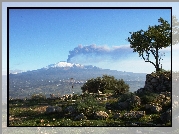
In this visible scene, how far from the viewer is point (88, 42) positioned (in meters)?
11.9

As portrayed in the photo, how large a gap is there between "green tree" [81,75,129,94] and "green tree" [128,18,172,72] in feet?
3.15

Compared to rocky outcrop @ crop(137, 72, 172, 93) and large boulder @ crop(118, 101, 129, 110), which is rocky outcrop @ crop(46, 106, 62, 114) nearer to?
large boulder @ crop(118, 101, 129, 110)

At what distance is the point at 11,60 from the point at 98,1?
2798mm

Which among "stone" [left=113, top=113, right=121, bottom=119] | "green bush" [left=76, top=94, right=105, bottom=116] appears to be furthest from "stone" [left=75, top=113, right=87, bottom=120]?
"stone" [left=113, top=113, right=121, bottom=119]

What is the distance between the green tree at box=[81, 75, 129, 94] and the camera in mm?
12232

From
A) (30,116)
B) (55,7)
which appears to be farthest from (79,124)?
(55,7)

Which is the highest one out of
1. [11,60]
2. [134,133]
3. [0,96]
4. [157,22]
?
[157,22]

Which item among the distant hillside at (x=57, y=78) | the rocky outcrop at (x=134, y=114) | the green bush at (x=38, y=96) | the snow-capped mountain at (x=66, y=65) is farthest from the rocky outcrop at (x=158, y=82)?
the green bush at (x=38, y=96)

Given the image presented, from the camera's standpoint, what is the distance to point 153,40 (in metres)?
12.5

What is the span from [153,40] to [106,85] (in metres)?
1.84

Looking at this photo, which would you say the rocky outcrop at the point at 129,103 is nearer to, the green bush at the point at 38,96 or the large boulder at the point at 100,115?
the large boulder at the point at 100,115

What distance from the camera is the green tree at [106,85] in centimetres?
1223

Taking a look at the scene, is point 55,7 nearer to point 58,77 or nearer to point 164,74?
point 58,77

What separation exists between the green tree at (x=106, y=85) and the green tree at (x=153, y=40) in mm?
961
